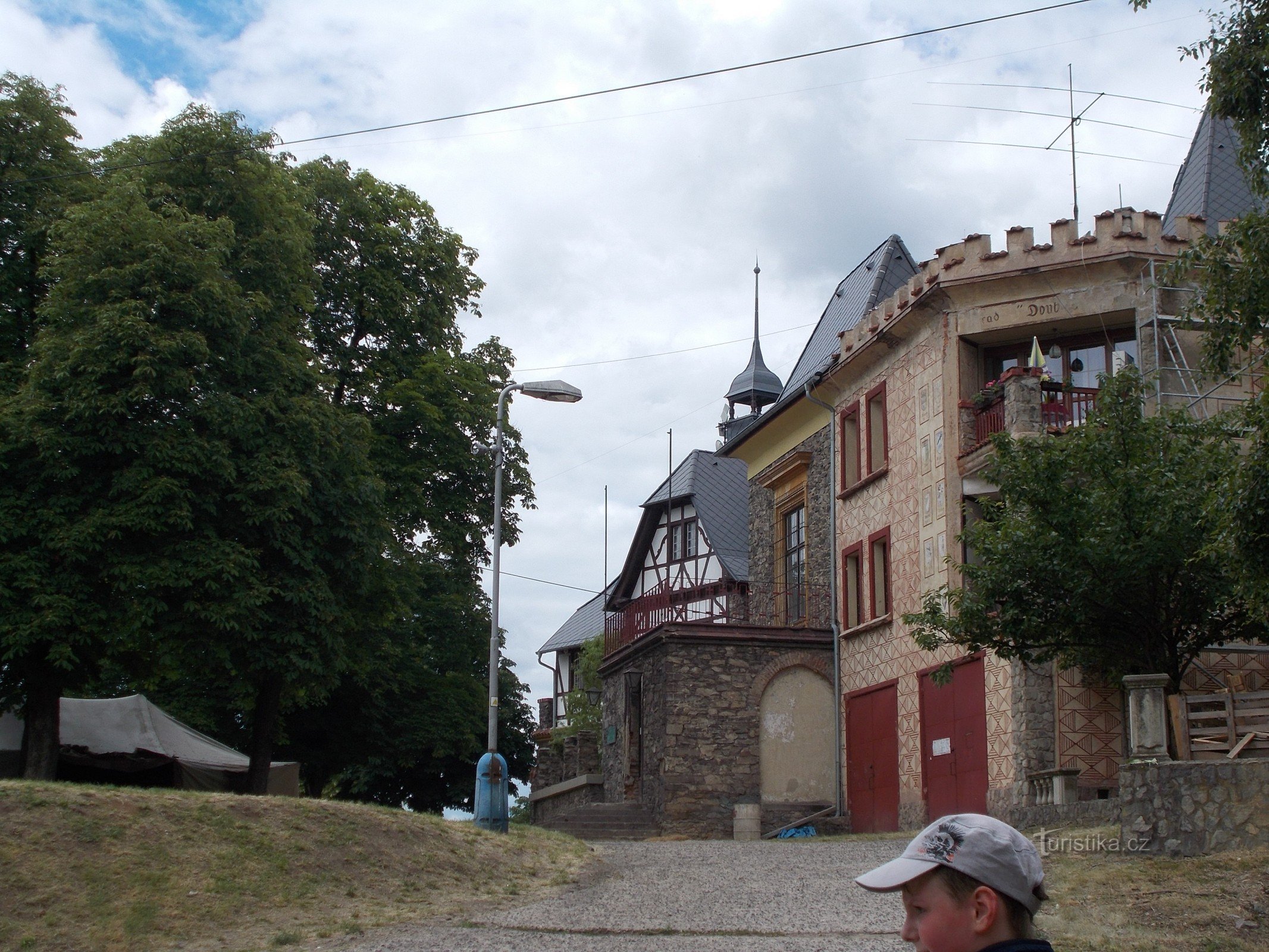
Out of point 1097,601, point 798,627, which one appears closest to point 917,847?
point 1097,601

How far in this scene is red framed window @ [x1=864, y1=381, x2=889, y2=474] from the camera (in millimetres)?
26234

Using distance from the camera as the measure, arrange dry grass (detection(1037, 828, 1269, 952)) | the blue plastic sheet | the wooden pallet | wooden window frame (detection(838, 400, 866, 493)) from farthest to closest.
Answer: wooden window frame (detection(838, 400, 866, 493)), the blue plastic sheet, the wooden pallet, dry grass (detection(1037, 828, 1269, 952))

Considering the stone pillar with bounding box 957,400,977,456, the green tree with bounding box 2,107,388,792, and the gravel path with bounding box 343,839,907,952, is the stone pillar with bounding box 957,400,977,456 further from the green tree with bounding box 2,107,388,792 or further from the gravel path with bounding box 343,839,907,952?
the green tree with bounding box 2,107,388,792

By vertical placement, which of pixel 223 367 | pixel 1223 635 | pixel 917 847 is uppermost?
pixel 223 367

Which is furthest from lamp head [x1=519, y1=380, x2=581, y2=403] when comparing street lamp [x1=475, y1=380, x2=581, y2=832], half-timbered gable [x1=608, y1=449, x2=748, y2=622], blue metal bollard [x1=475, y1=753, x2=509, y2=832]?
half-timbered gable [x1=608, y1=449, x2=748, y2=622]

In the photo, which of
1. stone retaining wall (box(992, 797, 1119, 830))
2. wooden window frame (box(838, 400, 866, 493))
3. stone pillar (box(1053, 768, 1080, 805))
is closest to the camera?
stone retaining wall (box(992, 797, 1119, 830))

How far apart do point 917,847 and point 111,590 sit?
19.3m

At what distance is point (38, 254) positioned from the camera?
75.6 ft

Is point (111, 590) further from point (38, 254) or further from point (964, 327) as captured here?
point (964, 327)

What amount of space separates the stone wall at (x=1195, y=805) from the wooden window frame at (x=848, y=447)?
13.1 metres

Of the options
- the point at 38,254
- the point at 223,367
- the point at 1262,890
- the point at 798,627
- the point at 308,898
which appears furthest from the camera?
the point at 798,627

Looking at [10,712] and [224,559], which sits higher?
[224,559]

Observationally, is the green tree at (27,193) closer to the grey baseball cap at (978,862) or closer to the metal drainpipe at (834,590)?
the metal drainpipe at (834,590)

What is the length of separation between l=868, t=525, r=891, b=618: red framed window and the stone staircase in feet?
18.8
